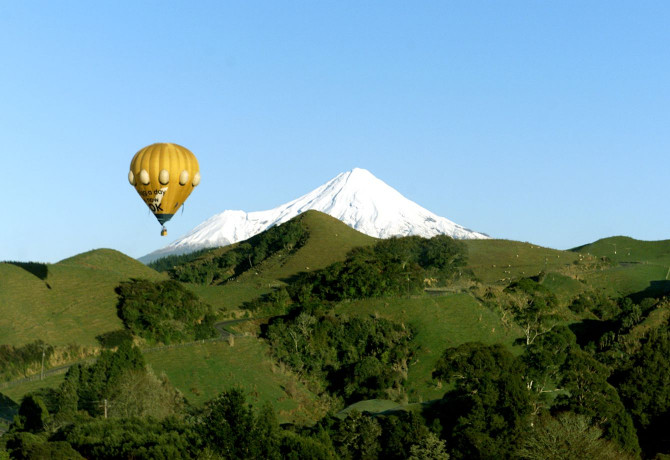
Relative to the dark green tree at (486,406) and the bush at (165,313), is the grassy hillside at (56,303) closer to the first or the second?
the bush at (165,313)

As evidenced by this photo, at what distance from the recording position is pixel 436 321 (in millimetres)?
Result: 84000

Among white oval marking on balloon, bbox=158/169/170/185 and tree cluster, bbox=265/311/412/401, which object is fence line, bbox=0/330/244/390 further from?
white oval marking on balloon, bbox=158/169/170/185

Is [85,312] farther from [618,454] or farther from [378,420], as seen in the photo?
[618,454]

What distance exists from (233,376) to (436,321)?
2296 centimetres

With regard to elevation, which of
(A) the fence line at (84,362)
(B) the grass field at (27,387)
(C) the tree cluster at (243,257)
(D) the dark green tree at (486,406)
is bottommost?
(D) the dark green tree at (486,406)

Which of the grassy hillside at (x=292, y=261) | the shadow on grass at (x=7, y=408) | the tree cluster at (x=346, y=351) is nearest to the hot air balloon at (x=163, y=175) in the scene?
the shadow on grass at (x=7, y=408)

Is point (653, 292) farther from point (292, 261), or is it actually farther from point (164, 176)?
point (164, 176)

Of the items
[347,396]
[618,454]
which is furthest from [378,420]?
[347,396]

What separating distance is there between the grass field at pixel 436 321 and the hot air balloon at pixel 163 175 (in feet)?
80.5

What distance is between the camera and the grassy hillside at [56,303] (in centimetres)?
7525

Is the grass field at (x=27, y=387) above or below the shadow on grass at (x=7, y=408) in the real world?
above

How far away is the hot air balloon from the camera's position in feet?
194

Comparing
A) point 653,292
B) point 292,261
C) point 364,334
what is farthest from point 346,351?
point 653,292

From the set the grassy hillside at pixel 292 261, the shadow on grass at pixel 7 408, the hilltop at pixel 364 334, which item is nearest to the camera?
the shadow on grass at pixel 7 408
